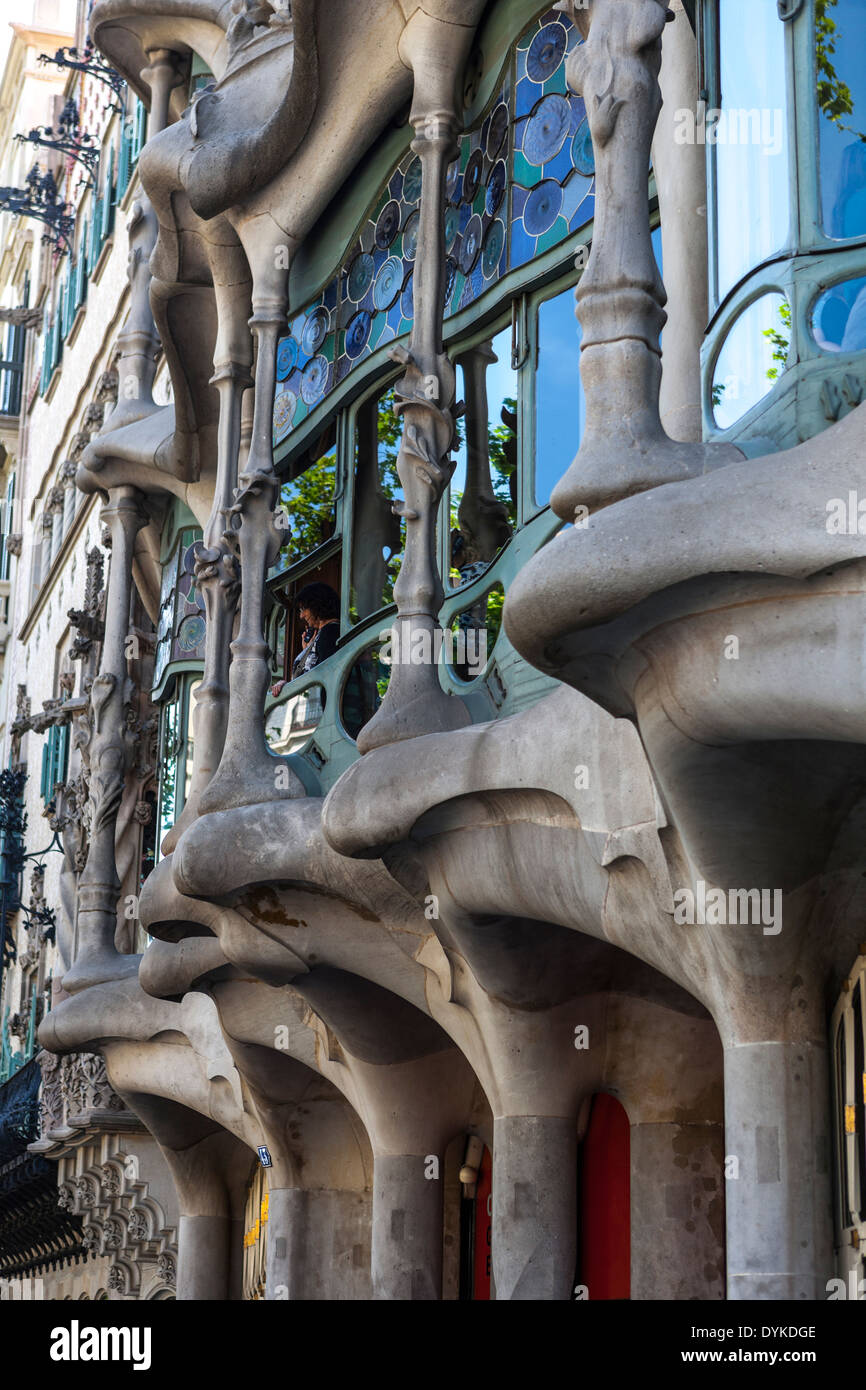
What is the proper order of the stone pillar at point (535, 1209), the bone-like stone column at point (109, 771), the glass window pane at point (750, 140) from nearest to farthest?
the glass window pane at point (750, 140), the stone pillar at point (535, 1209), the bone-like stone column at point (109, 771)

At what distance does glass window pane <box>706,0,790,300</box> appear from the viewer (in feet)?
27.0

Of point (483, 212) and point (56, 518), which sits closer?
point (483, 212)

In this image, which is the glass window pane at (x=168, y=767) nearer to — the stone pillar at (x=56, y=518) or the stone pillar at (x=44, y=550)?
the stone pillar at (x=56, y=518)

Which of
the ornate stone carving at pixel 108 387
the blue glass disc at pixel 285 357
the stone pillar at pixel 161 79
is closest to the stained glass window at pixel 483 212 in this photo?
the blue glass disc at pixel 285 357

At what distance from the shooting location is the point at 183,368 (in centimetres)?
1591

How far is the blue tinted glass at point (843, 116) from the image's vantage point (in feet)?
25.7

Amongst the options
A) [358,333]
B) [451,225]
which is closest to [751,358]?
[451,225]

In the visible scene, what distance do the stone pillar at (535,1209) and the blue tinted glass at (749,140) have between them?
4.77 meters

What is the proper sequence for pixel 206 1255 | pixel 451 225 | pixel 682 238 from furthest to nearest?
pixel 206 1255, pixel 451 225, pixel 682 238

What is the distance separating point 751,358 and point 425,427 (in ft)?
11.1

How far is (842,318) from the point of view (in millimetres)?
7758

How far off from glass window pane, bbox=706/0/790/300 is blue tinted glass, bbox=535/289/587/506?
2220mm

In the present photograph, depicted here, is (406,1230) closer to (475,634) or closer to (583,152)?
(475,634)
